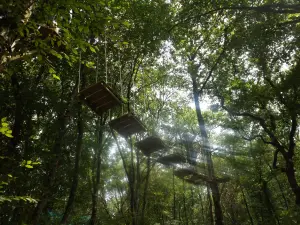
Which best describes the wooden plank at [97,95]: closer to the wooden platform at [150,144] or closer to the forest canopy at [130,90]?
the forest canopy at [130,90]

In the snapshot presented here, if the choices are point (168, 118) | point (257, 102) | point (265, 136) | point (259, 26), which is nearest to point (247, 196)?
point (265, 136)

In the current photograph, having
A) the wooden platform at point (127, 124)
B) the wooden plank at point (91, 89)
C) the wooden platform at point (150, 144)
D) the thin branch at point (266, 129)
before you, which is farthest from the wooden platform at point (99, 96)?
the thin branch at point (266, 129)

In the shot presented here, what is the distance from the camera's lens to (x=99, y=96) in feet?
16.3

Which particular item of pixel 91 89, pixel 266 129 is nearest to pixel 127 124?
pixel 91 89

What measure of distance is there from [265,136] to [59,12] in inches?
564

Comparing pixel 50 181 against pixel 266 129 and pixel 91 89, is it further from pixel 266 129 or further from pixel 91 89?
pixel 266 129

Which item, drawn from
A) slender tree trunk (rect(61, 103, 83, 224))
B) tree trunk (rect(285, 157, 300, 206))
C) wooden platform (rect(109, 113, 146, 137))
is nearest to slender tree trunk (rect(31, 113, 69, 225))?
slender tree trunk (rect(61, 103, 83, 224))

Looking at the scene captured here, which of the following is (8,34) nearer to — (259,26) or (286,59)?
(259,26)

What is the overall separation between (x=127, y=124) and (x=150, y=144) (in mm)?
1439

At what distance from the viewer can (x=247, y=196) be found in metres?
22.1

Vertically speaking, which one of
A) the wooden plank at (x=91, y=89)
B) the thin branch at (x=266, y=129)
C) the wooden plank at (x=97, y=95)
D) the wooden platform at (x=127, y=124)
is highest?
the thin branch at (x=266, y=129)

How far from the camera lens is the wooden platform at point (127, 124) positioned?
5.87 meters

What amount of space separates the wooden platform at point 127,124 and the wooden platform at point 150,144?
0.64 meters

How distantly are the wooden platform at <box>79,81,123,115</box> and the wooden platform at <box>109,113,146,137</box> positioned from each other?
55 cm
